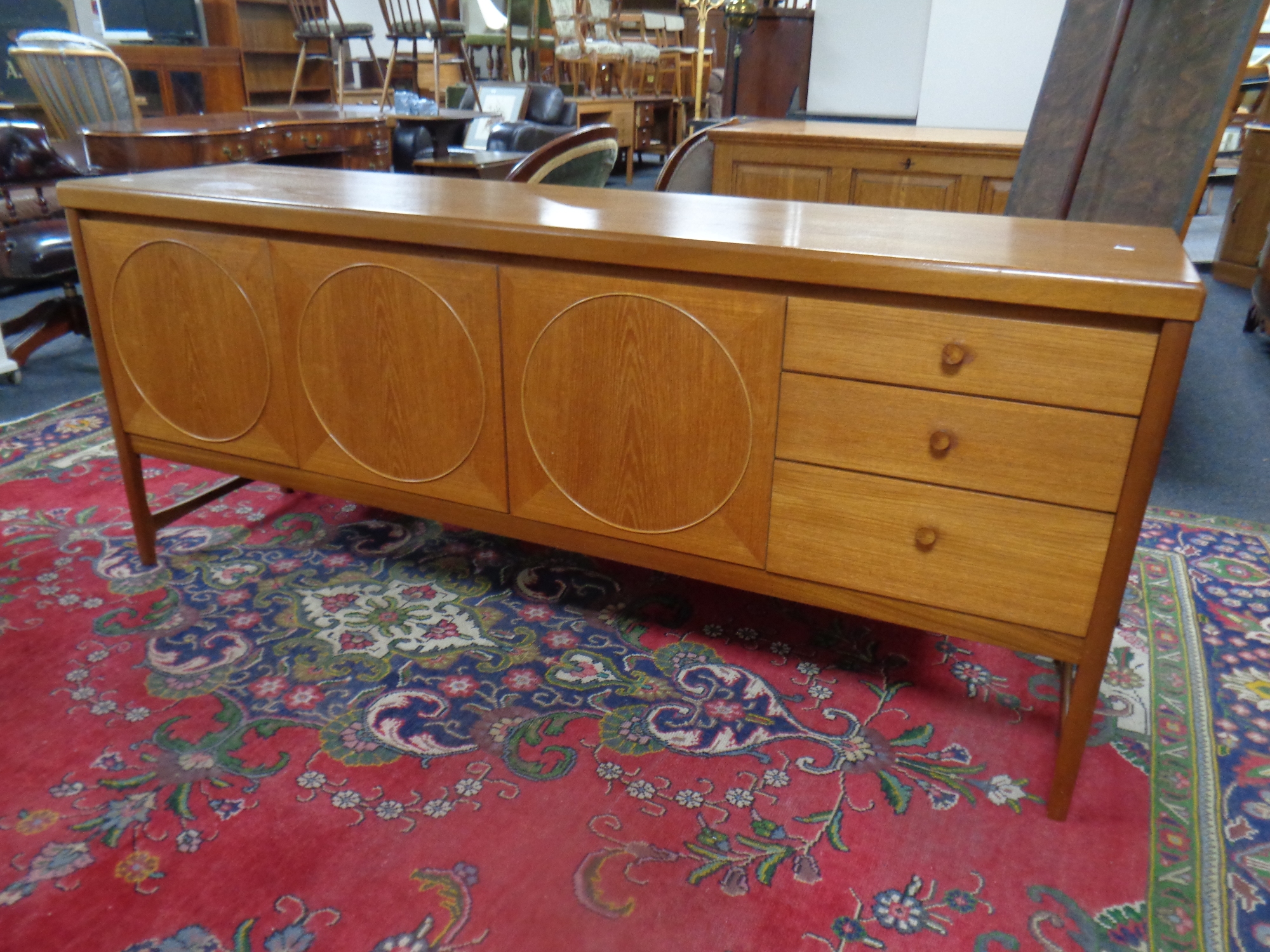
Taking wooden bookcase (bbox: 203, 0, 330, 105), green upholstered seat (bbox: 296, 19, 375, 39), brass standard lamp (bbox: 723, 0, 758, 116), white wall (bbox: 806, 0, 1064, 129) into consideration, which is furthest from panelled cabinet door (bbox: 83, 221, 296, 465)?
wooden bookcase (bbox: 203, 0, 330, 105)

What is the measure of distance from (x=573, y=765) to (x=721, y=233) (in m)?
0.87

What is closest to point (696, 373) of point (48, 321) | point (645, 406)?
point (645, 406)

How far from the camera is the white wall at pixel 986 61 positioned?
365 cm

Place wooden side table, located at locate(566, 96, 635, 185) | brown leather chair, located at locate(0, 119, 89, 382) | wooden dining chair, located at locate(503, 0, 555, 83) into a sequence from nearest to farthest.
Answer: brown leather chair, located at locate(0, 119, 89, 382), wooden side table, located at locate(566, 96, 635, 185), wooden dining chair, located at locate(503, 0, 555, 83)

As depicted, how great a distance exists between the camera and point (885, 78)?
429 centimetres

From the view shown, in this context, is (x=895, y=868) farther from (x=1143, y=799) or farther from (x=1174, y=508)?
(x=1174, y=508)

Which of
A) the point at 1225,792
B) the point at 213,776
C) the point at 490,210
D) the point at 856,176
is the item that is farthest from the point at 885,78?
the point at 213,776

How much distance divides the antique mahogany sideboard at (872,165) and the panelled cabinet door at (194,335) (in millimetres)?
2043

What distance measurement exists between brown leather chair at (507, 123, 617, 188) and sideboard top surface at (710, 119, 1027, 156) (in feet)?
2.44

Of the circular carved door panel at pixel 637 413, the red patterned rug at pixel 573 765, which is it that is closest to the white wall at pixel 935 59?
the red patterned rug at pixel 573 765

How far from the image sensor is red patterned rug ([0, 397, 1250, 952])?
3.78ft

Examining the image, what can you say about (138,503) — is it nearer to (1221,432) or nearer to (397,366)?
(397,366)

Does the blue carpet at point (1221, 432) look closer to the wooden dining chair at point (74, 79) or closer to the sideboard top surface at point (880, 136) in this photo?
the sideboard top surface at point (880, 136)

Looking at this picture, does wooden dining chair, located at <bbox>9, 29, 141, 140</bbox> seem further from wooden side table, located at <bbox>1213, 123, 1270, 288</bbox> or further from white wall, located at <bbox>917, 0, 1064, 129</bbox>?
wooden side table, located at <bbox>1213, 123, 1270, 288</bbox>
